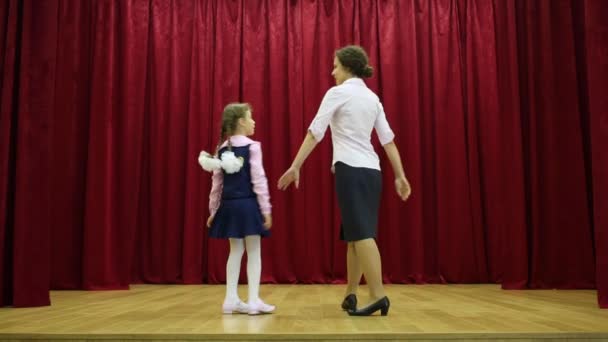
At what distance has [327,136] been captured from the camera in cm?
551

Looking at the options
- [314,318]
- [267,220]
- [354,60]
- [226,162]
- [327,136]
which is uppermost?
[354,60]

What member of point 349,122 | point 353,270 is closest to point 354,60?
point 349,122

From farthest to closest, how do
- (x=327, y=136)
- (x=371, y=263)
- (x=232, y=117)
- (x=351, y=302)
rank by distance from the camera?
(x=327, y=136) → (x=232, y=117) → (x=351, y=302) → (x=371, y=263)

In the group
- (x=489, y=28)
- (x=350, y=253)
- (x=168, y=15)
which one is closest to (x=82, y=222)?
(x=168, y=15)

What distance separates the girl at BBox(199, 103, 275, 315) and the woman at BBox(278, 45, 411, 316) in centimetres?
32

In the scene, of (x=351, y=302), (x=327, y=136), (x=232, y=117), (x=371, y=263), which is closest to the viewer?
(x=371, y=263)

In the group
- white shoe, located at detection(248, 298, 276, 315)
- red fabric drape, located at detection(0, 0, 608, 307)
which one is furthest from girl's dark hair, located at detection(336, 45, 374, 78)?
red fabric drape, located at detection(0, 0, 608, 307)

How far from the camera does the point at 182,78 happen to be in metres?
5.69

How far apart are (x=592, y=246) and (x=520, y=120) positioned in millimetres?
1225

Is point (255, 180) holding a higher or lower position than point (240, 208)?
higher

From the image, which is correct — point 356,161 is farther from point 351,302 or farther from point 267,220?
point 351,302

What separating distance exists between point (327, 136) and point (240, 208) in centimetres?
257

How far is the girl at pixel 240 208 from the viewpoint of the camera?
306 centimetres

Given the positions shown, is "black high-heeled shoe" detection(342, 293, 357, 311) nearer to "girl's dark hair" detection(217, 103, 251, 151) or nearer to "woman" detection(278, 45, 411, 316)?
"woman" detection(278, 45, 411, 316)
